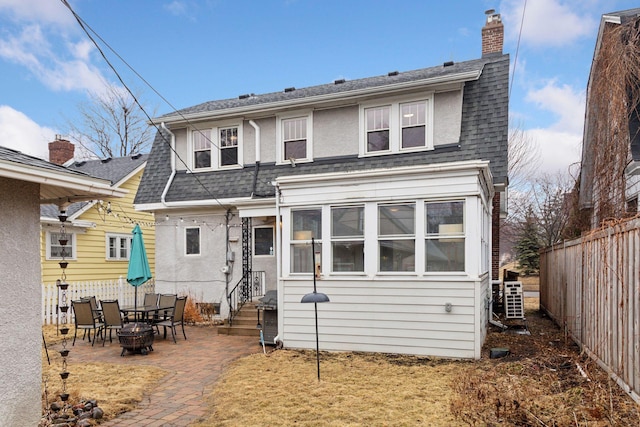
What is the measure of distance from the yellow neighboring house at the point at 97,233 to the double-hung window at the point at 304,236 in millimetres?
7168

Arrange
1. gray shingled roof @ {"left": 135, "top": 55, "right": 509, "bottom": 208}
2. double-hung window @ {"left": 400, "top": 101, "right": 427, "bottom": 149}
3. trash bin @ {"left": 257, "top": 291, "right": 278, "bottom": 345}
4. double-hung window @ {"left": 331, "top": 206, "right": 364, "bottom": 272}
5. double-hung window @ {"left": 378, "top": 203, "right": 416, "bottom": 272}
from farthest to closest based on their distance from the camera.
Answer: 1. double-hung window @ {"left": 400, "top": 101, "right": 427, "bottom": 149}
2. gray shingled roof @ {"left": 135, "top": 55, "right": 509, "bottom": 208}
3. trash bin @ {"left": 257, "top": 291, "right": 278, "bottom": 345}
4. double-hung window @ {"left": 331, "top": 206, "right": 364, "bottom": 272}
5. double-hung window @ {"left": 378, "top": 203, "right": 416, "bottom": 272}

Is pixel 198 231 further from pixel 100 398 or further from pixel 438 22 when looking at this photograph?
pixel 438 22

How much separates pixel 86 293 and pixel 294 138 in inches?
290

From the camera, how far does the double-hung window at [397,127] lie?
10094 millimetres

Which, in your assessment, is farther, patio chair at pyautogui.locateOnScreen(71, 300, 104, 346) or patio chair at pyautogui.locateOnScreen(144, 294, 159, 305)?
patio chair at pyautogui.locateOnScreen(144, 294, 159, 305)

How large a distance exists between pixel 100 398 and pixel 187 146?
27.6 feet

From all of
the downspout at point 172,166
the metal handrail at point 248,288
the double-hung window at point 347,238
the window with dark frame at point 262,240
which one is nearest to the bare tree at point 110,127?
A: the downspout at point 172,166

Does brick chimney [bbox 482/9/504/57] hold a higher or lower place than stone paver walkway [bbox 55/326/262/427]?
higher

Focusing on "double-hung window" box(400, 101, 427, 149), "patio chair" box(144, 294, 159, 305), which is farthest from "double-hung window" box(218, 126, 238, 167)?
"double-hung window" box(400, 101, 427, 149)

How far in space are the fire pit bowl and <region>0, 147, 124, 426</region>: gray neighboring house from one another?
382 cm

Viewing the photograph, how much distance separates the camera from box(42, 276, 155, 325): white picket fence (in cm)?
1116

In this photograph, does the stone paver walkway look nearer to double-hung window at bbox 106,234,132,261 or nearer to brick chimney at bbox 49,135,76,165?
double-hung window at bbox 106,234,132,261

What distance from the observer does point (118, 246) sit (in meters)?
15.9

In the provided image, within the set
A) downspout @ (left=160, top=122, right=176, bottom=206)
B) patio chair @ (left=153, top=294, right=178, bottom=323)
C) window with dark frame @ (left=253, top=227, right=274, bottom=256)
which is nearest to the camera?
patio chair @ (left=153, top=294, right=178, bottom=323)
